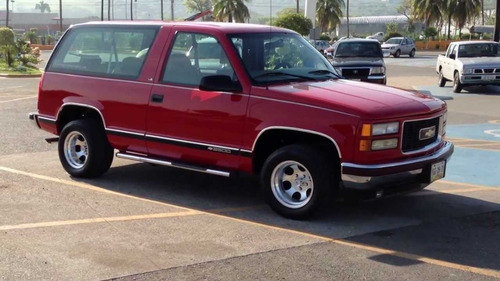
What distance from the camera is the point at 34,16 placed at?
383ft

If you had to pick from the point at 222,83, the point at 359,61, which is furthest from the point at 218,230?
the point at 359,61

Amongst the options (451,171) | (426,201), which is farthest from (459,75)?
(426,201)

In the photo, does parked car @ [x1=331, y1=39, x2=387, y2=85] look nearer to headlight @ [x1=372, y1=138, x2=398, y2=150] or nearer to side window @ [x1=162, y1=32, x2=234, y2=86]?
side window @ [x1=162, y1=32, x2=234, y2=86]

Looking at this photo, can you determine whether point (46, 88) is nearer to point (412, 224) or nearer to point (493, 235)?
point (412, 224)

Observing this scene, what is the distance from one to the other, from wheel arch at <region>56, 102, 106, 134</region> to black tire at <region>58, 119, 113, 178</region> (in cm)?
14

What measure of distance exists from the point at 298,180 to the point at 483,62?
1515 cm

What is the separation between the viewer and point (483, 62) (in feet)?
65.7

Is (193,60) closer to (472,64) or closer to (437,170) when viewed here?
(437,170)

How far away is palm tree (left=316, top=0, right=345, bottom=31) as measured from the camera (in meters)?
79.2

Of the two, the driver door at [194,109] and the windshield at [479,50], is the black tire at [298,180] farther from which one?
the windshield at [479,50]

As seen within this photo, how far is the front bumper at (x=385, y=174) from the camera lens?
6.14m

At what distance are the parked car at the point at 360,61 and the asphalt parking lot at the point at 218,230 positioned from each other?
29.4ft

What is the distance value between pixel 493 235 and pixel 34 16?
120 meters

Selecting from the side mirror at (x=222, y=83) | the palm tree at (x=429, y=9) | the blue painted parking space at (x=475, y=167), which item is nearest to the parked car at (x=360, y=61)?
the blue painted parking space at (x=475, y=167)
